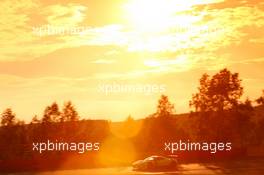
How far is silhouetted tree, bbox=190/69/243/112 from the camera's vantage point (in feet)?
193

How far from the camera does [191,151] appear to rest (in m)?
51.4

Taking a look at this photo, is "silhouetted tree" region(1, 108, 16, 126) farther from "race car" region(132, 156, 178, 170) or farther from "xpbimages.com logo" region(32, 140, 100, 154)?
"race car" region(132, 156, 178, 170)

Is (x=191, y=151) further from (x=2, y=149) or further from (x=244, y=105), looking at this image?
(x=2, y=149)

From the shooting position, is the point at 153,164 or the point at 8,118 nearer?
the point at 153,164

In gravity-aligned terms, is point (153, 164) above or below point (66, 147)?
below

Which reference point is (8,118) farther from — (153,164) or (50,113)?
(153,164)

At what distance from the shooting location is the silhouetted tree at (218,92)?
5888 centimetres

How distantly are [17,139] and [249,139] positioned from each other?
31.8 meters

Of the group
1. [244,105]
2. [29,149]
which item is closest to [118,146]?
[29,149]

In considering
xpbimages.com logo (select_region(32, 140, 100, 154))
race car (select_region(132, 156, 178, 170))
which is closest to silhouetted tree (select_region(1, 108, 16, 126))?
xpbimages.com logo (select_region(32, 140, 100, 154))

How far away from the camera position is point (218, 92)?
59.6m

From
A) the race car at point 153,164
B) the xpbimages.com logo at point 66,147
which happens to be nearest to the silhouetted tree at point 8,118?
the xpbimages.com logo at point 66,147

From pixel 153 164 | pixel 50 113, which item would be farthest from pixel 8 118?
pixel 153 164

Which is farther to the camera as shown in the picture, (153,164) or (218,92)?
(218,92)
